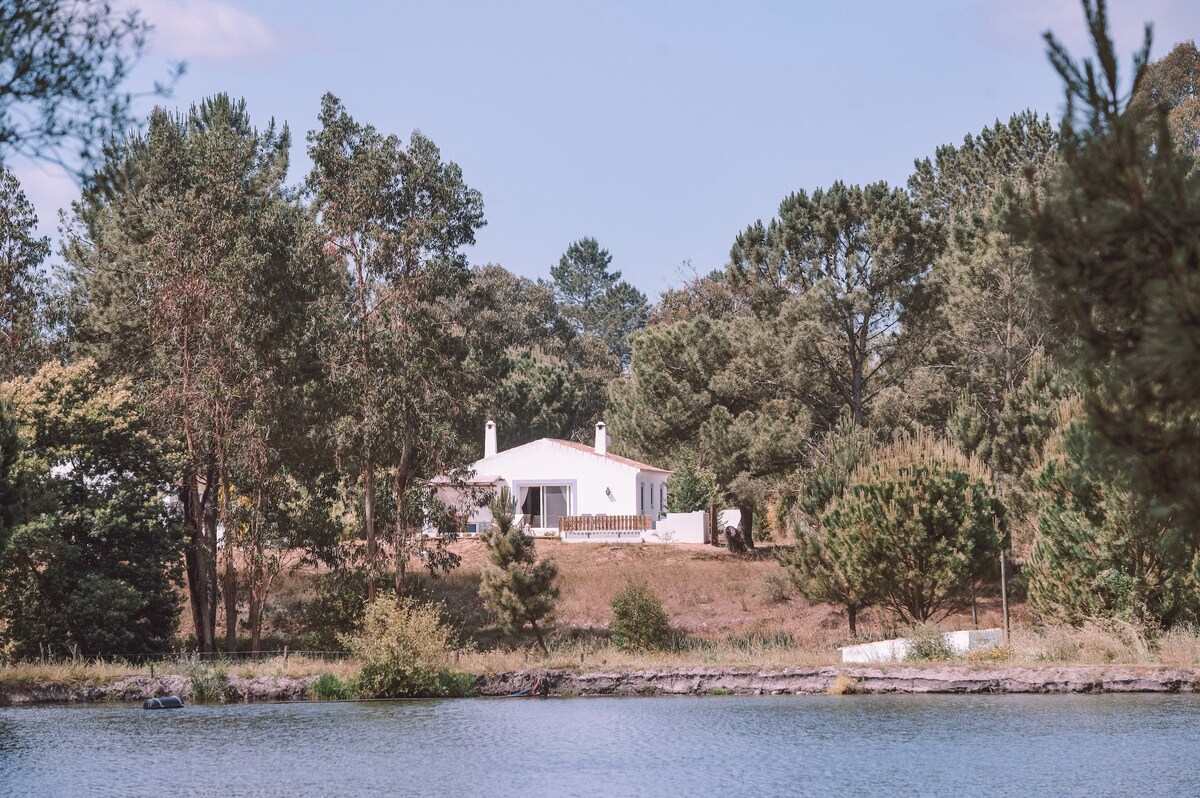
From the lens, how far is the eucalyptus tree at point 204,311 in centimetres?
4056

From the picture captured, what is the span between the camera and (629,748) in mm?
22125

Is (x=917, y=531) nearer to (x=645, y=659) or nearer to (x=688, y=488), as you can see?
(x=645, y=659)

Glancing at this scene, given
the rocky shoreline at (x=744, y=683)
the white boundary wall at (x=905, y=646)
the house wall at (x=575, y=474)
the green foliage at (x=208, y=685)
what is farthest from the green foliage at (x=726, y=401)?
the green foliage at (x=208, y=685)

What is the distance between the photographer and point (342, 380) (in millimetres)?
Answer: 41156

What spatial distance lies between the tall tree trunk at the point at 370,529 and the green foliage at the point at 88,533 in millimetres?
5866

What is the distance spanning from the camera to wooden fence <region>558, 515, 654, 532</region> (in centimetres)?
6112

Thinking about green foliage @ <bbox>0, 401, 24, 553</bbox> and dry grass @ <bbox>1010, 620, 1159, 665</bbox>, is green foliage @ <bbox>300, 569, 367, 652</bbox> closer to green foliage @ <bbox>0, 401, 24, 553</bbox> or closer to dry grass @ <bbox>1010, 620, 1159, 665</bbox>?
green foliage @ <bbox>0, 401, 24, 553</bbox>

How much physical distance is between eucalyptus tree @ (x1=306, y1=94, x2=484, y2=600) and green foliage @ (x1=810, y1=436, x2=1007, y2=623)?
1310 centimetres

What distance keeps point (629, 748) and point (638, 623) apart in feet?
59.8

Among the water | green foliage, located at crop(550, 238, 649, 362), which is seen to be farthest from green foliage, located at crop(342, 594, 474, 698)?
green foliage, located at crop(550, 238, 649, 362)

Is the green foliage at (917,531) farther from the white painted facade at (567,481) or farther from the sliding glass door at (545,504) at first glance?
the sliding glass door at (545,504)

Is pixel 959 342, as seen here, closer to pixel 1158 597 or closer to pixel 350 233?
pixel 1158 597

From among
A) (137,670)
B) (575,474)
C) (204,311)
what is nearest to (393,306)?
(204,311)

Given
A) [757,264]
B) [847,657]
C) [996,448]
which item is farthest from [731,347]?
[847,657]
